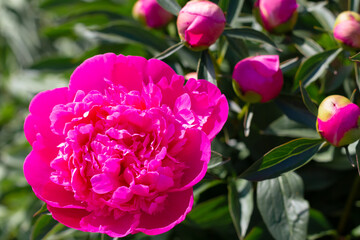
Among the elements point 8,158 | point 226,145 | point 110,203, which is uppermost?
point 110,203

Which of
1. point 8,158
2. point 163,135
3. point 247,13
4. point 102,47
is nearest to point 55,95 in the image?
point 163,135

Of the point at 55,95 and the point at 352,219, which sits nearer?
the point at 55,95

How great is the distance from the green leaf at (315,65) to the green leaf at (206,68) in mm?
155

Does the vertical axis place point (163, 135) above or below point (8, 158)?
above

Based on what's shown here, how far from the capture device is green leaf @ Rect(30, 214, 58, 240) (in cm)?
80

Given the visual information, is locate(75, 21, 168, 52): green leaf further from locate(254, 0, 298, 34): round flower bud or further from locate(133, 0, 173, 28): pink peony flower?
locate(254, 0, 298, 34): round flower bud

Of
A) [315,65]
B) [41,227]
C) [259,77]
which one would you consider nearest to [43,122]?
[41,227]

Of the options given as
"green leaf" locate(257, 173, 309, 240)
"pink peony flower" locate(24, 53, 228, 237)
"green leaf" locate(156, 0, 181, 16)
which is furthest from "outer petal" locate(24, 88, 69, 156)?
"green leaf" locate(257, 173, 309, 240)

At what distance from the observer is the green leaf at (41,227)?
795 millimetres

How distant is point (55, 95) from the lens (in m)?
0.70

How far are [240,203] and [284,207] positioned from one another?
7 centimetres

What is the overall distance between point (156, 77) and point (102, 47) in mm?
357

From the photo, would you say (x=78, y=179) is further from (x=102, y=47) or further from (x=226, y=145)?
(x=102, y=47)

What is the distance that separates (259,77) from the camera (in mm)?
722
